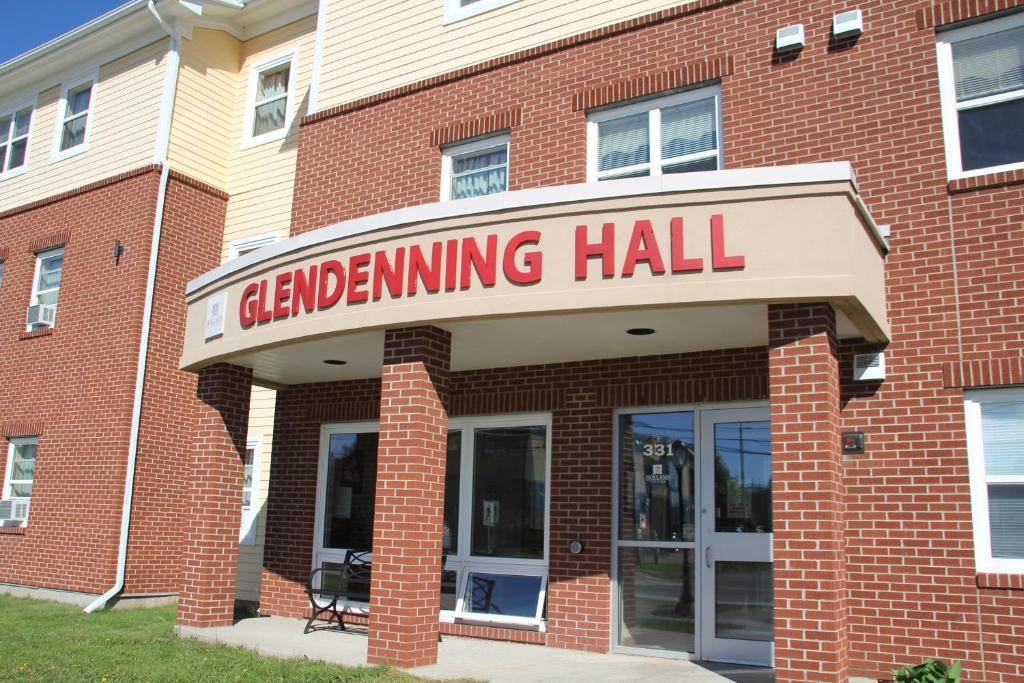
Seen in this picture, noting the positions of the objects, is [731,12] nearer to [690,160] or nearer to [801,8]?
[801,8]

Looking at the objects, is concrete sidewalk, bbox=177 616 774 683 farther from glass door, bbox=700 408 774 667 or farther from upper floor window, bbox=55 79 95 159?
upper floor window, bbox=55 79 95 159

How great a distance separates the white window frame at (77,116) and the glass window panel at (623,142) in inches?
416

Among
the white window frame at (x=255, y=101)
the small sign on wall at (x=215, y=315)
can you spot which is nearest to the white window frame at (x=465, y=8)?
the white window frame at (x=255, y=101)

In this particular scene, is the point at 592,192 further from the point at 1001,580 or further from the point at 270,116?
the point at 270,116

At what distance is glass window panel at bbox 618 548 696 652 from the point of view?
28.7 feet

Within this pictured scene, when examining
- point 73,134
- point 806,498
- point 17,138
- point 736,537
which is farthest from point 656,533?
point 17,138

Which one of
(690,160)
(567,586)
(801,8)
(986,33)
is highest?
(801,8)

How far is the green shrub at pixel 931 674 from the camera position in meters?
6.44

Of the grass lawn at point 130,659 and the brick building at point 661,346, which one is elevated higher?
the brick building at point 661,346

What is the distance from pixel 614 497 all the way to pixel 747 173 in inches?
156

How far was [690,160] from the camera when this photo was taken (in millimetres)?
9602

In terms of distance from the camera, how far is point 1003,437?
7418 millimetres

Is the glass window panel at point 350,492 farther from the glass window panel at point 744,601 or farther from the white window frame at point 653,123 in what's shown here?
the glass window panel at point 744,601

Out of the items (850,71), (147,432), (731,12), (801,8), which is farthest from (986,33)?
(147,432)
